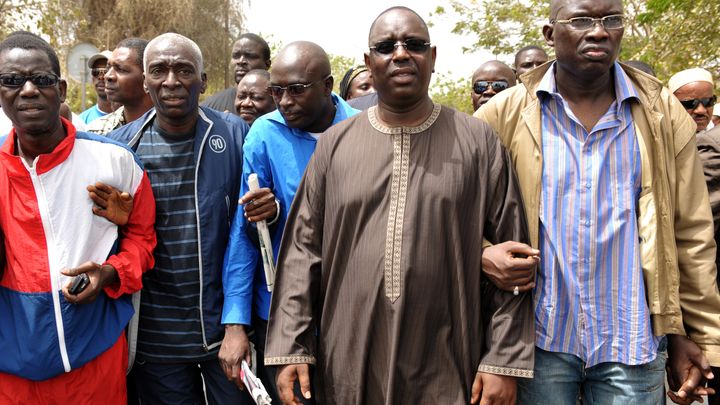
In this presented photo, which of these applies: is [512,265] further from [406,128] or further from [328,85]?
[328,85]

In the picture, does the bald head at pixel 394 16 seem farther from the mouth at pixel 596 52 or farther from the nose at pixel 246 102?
the nose at pixel 246 102

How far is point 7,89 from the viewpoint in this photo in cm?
325

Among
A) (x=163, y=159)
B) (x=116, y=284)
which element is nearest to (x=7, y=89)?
(x=163, y=159)

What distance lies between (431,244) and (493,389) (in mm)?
588

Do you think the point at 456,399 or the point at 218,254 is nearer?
→ the point at 456,399

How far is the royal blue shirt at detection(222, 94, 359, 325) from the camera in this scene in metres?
3.49

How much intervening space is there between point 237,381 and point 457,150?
151 cm

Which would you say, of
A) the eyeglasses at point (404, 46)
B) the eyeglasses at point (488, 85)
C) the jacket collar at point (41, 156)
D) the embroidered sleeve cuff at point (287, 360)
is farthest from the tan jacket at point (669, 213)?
the eyeglasses at point (488, 85)

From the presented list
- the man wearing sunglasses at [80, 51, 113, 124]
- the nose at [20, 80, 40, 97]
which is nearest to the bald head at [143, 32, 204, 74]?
the nose at [20, 80, 40, 97]

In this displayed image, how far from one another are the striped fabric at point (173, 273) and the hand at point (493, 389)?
4.72 ft

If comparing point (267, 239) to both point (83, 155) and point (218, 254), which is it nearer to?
point (218, 254)

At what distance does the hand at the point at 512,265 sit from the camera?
2.72 meters

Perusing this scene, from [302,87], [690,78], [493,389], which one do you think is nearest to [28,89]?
[302,87]

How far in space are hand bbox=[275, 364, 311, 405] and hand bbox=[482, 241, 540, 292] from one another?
0.86 m
